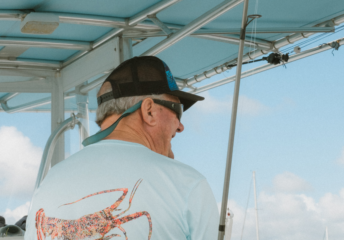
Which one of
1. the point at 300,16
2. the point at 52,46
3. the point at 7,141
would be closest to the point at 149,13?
the point at 52,46

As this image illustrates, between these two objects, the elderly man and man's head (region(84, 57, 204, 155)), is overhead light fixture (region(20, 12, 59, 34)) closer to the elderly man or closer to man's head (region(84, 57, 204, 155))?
man's head (region(84, 57, 204, 155))

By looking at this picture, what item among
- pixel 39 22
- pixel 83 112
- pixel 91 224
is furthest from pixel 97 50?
pixel 91 224

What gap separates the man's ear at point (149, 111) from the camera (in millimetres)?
911

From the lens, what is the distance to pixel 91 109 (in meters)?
3.18

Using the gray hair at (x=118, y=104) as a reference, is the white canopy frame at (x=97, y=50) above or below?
above

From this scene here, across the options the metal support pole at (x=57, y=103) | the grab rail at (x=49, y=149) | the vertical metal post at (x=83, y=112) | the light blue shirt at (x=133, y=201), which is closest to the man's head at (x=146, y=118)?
the light blue shirt at (x=133, y=201)

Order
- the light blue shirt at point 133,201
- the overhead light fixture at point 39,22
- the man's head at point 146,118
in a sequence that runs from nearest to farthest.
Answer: the light blue shirt at point 133,201 < the man's head at point 146,118 < the overhead light fixture at point 39,22

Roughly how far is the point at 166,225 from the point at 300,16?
2427 mm

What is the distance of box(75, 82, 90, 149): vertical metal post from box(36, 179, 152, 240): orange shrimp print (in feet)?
7.04

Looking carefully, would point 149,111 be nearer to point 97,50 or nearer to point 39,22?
point 39,22

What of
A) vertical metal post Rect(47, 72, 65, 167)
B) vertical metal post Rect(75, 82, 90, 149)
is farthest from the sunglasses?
vertical metal post Rect(47, 72, 65, 167)

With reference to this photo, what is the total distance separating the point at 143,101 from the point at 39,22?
1.72 metres

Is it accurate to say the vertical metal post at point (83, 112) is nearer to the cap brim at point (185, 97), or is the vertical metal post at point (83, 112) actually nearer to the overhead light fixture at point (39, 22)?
the overhead light fixture at point (39, 22)

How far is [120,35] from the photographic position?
2.80 m
